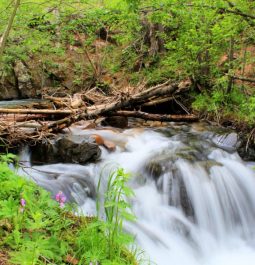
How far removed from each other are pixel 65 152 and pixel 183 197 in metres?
2.26

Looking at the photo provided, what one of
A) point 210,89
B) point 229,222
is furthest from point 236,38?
point 229,222

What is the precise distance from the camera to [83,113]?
6918mm

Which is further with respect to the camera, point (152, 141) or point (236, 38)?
point (236, 38)

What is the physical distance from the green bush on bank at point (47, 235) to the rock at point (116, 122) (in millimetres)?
5651

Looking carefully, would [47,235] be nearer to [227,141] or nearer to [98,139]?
[98,139]

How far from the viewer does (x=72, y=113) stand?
6645mm

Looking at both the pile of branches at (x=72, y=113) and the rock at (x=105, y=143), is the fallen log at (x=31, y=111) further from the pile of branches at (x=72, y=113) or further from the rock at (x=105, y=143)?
the rock at (x=105, y=143)

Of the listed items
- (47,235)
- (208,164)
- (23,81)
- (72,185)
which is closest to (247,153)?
(208,164)

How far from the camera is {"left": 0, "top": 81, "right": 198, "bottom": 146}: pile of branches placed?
5.63m

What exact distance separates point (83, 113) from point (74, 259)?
4.72 meters

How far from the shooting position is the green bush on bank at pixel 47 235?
7.38 ft

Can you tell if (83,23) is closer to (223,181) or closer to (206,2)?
(206,2)

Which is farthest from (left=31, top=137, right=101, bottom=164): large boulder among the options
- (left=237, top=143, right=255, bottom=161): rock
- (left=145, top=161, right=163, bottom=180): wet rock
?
(left=237, top=143, right=255, bottom=161): rock

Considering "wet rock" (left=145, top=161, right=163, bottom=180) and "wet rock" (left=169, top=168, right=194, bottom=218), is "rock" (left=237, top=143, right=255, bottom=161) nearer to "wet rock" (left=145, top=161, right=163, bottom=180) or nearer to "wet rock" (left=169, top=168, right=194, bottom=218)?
"wet rock" (left=169, top=168, right=194, bottom=218)
